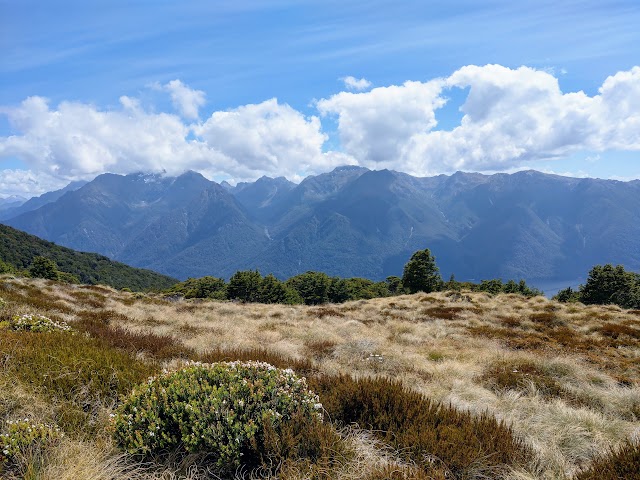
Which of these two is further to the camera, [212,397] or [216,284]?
[216,284]

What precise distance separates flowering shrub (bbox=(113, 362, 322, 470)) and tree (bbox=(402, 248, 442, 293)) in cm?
5885

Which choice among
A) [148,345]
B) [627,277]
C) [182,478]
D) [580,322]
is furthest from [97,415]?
[627,277]

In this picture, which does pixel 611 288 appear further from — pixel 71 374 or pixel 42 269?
pixel 42 269

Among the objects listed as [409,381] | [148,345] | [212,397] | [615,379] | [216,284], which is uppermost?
[212,397]

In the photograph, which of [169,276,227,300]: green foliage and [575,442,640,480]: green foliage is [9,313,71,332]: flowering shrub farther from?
[169,276,227,300]: green foliage

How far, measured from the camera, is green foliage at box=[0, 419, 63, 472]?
11.5 ft

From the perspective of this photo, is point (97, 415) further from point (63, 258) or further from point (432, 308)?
point (63, 258)

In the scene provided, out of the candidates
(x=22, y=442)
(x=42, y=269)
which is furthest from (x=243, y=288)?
(x=22, y=442)

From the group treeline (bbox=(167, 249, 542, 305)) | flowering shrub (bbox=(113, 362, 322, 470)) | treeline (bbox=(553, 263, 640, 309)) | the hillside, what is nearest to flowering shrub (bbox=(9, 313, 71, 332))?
flowering shrub (bbox=(113, 362, 322, 470))

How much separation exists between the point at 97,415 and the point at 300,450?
310 centimetres

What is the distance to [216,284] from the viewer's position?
252 feet

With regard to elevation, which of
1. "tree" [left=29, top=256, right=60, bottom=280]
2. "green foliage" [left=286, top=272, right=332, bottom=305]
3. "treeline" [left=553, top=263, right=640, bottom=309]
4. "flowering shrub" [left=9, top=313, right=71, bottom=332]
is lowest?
"green foliage" [left=286, top=272, right=332, bottom=305]

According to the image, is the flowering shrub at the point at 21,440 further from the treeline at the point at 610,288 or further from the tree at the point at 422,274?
the tree at the point at 422,274

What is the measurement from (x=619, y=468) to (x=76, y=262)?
180m
